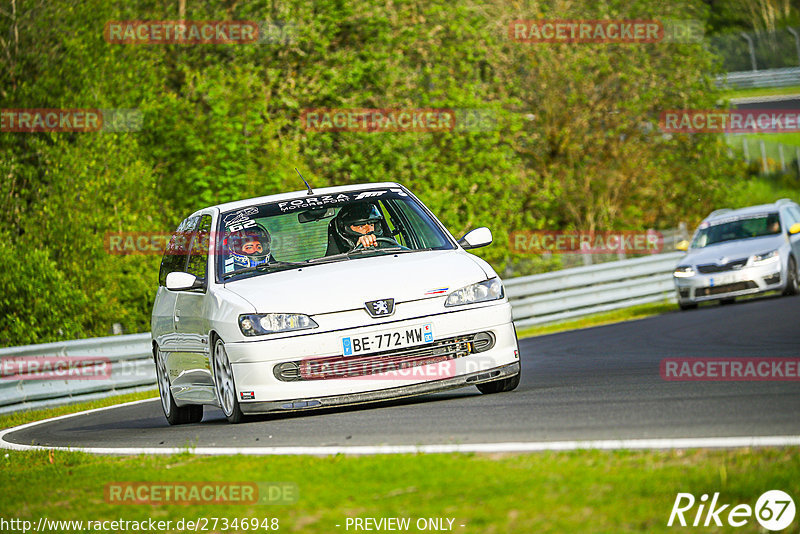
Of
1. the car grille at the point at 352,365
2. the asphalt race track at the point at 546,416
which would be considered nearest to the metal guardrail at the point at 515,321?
the asphalt race track at the point at 546,416

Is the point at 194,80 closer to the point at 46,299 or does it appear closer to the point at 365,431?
the point at 46,299

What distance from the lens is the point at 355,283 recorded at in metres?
8.92

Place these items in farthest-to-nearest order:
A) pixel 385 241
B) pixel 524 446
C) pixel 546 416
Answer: pixel 385 241 → pixel 546 416 → pixel 524 446

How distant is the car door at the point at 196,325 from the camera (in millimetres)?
9656

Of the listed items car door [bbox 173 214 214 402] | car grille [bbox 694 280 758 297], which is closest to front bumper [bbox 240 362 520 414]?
car door [bbox 173 214 214 402]

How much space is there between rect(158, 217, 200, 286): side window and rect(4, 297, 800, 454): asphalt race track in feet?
4.43

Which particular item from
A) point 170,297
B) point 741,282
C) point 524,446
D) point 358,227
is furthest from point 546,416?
point 741,282

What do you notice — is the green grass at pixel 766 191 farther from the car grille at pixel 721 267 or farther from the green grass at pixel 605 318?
the car grille at pixel 721 267

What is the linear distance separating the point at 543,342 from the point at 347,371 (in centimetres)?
863

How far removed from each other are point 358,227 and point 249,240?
0.88 metres

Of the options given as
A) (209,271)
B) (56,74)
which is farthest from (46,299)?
(209,271)

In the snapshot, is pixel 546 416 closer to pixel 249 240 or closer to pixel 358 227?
pixel 358 227

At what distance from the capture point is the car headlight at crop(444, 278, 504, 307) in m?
8.98

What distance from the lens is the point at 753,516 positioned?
461cm
